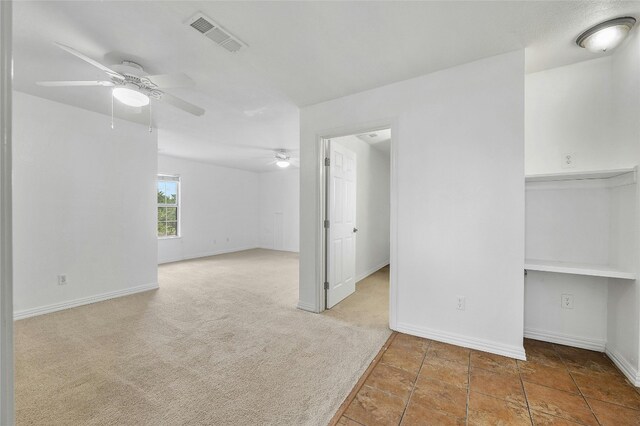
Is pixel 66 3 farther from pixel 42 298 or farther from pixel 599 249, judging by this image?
pixel 599 249

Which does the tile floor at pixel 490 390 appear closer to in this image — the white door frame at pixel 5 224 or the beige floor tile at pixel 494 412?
the beige floor tile at pixel 494 412

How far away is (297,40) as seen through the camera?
6.55ft

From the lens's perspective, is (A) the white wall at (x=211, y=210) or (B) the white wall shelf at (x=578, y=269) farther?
(A) the white wall at (x=211, y=210)

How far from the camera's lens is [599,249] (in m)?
2.25

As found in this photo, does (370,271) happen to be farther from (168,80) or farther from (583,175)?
(168,80)

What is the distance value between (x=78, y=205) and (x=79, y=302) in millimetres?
1248

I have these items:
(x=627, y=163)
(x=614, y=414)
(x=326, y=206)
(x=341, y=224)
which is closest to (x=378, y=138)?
(x=341, y=224)

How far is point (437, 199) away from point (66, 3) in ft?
9.98

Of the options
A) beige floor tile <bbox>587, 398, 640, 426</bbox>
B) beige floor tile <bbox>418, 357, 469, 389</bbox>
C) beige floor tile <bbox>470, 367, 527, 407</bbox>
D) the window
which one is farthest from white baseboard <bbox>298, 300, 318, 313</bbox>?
the window

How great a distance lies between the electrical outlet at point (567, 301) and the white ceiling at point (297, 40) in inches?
80.4

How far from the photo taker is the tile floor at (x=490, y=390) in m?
1.55

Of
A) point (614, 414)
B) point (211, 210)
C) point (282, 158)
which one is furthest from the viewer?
point (211, 210)

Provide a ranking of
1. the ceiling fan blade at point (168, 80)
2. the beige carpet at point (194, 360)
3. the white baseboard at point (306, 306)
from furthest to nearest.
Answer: the white baseboard at point (306, 306) → the ceiling fan blade at point (168, 80) → the beige carpet at point (194, 360)

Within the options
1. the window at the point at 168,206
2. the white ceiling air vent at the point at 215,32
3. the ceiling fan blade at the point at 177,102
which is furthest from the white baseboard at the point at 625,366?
the window at the point at 168,206
